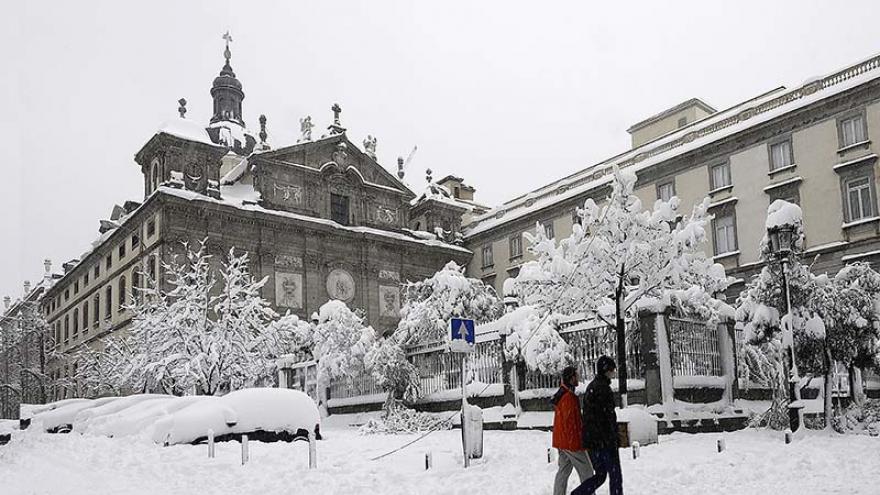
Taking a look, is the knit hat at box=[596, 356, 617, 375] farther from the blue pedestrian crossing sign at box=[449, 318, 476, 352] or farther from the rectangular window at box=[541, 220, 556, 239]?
the rectangular window at box=[541, 220, 556, 239]

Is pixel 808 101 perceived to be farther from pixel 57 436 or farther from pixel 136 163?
pixel 136 163

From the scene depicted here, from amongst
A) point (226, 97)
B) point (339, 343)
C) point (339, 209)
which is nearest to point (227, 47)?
point (226, 97)

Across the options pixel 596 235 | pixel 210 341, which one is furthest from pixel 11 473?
pixel 210 341

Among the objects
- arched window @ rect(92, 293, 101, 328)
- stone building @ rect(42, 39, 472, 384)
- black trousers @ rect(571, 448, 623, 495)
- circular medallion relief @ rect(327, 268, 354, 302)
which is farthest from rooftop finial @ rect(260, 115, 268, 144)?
black trousers @ rect(571, 448, 623, 495)

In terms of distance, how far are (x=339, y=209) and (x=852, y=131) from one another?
26784 millimetres

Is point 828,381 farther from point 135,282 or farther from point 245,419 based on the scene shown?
point 135,282

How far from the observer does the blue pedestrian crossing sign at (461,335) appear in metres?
12.7

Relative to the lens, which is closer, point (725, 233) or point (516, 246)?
point (725, 233)

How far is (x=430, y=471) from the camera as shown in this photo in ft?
39.9

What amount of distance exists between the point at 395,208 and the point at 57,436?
32.7 meters

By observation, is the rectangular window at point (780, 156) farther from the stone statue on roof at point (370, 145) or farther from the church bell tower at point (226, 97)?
the church bell tower at point (226, 97)

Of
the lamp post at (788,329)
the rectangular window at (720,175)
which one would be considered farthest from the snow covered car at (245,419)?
the rectangular window at (720,175)

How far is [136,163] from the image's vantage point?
153 feet

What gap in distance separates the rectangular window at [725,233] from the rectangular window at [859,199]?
5.30 m
